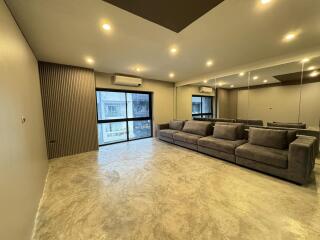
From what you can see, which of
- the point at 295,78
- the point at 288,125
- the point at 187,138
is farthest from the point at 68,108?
the point at 295,78

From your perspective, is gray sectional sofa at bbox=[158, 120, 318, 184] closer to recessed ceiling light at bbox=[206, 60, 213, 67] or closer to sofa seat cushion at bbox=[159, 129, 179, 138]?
sofa seat cushion at bbox=[159, 129, 179, 138]

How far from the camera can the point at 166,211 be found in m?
1.67

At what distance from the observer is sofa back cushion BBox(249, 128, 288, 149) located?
2645 millimetres

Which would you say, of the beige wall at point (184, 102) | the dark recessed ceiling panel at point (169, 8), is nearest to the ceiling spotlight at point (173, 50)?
the dark recessed ceiling panel at point (169, 8)

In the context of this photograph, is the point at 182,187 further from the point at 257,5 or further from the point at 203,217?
the point at 257,5

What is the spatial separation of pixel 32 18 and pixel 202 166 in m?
3.70

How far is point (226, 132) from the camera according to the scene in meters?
3.54

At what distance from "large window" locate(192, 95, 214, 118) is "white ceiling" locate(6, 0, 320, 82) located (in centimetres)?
216

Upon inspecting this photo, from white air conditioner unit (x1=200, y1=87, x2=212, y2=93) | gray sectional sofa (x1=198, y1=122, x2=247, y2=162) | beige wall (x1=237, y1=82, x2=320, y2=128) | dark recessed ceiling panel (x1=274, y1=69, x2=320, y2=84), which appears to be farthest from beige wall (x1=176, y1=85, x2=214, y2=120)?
dark recessed ceiling panel (x1=274, y1=69, x2=320, y2=84)

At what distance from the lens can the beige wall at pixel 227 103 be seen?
4.32m

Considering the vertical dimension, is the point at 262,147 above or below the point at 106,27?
below

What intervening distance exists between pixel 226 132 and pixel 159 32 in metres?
2.82

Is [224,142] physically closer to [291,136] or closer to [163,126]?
[291,136]

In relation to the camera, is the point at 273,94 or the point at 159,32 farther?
the point at 273,94
